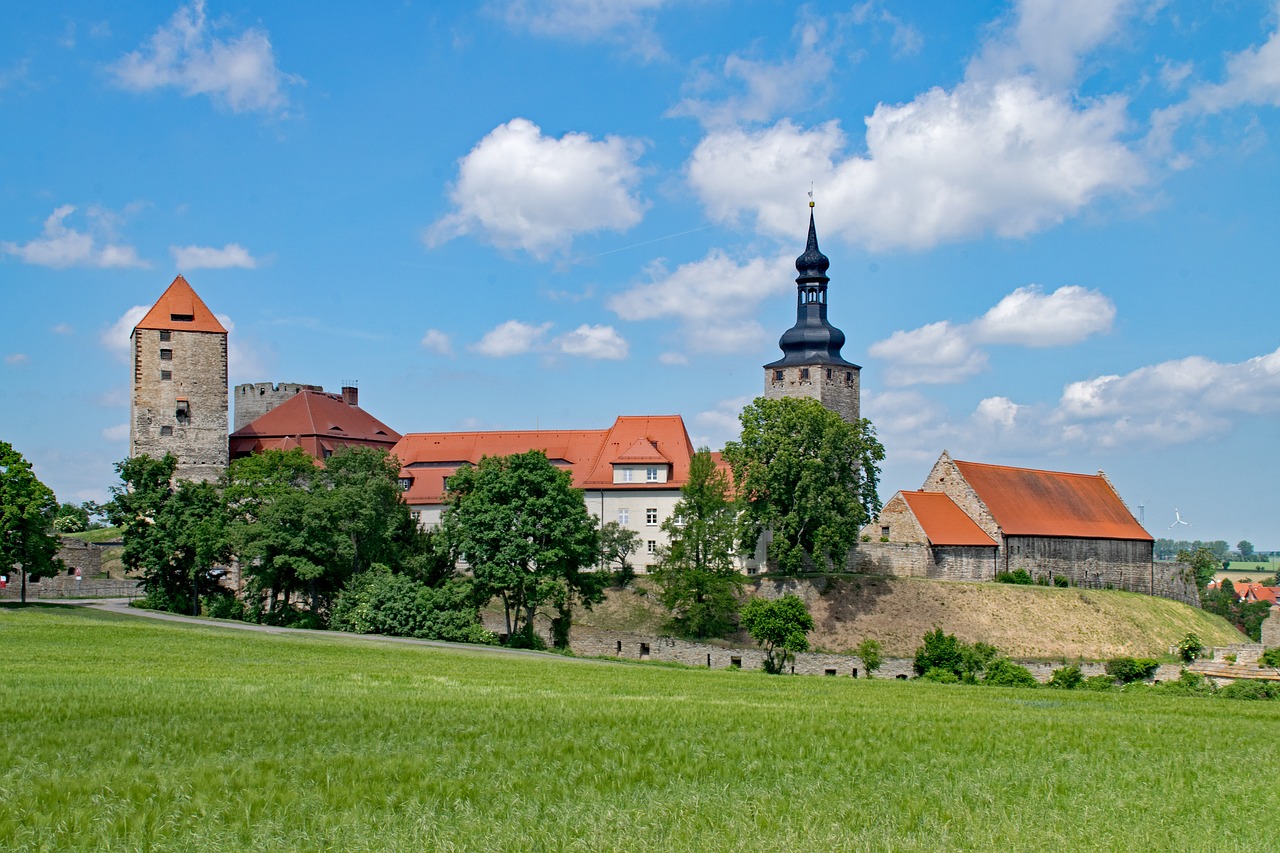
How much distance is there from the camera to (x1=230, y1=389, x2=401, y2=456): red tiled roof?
7362 centimetres

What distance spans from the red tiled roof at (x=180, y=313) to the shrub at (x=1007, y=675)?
47015mm

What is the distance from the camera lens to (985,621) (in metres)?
56.3

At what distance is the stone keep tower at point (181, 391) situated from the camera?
68.6 meters

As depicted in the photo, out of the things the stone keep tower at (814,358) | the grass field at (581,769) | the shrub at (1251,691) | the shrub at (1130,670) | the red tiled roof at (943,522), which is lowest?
the shrub at (1130,670)

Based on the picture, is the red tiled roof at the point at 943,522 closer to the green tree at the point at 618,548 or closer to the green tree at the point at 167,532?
the green tree at the point at 618,548

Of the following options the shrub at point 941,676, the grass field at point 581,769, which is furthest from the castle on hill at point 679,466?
the grass field at point 581,769

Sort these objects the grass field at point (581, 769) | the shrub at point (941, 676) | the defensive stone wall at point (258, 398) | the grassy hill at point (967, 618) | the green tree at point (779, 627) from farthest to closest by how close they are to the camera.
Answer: the defensive stone wall at point (258, 398)
the grassy hill at point (967, 618)
the green tree at point (779, 627)
the shrub at point (941, 676)
the grass field at point (581, 769)

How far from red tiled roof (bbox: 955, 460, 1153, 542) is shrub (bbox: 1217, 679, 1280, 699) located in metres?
25.1

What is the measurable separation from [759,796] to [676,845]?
8.32ft

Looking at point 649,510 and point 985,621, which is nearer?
point 985,621

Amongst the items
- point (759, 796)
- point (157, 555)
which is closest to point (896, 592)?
point (157, 555)

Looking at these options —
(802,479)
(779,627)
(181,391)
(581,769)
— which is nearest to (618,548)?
(802,479)

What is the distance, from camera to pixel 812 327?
73.2m

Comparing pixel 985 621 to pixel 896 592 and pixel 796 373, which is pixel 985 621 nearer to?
pixel 896 592
